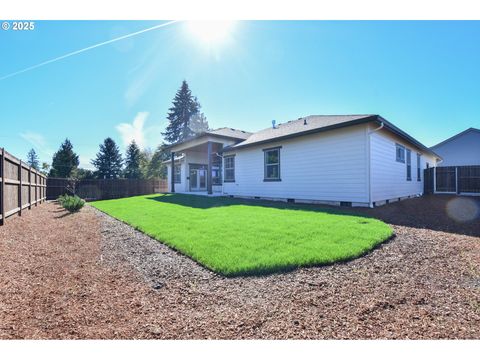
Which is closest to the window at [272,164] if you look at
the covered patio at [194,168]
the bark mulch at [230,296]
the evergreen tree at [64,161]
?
the covered patio at [194,168]

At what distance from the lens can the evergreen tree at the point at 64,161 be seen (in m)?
33.3

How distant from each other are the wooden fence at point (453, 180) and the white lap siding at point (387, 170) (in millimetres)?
3946

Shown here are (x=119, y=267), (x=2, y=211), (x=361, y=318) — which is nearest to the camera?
(x=361, y=318)

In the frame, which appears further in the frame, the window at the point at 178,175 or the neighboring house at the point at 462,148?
the neighboring house at the point at 462,148

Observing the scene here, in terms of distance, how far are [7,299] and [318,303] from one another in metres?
3.50

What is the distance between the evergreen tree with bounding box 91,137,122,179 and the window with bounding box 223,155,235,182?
111ft

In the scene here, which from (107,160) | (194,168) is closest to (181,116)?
(107,160)

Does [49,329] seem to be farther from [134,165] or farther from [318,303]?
[134,165]

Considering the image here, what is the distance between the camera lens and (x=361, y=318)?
237cm

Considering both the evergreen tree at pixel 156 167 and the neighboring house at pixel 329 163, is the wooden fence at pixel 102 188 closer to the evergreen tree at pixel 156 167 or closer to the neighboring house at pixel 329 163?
the neighboring house at pixel 329 163

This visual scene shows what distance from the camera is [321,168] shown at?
10.6 meters

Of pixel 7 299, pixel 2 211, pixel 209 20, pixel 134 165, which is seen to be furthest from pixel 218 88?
pixel 134 165

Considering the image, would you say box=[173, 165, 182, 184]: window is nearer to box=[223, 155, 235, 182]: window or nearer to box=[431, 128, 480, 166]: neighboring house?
box=[223, 155, 235, 182]: window

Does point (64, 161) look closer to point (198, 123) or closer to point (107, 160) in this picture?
point (107, 160)
